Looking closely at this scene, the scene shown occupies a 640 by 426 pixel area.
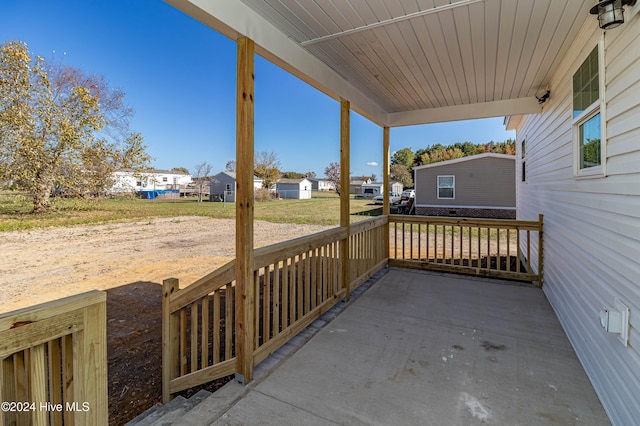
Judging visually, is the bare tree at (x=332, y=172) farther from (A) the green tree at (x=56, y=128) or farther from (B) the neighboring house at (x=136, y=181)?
(B) the neighboring house at (x=136, y=181)

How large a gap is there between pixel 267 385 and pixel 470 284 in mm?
3251

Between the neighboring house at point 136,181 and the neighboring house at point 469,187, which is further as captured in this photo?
the neighboring house at point 469,187

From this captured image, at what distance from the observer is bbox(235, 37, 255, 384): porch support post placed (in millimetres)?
1959

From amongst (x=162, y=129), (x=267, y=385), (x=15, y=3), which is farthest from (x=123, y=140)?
(x=267, y=385)

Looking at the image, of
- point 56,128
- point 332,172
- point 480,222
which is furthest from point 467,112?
point 56,128

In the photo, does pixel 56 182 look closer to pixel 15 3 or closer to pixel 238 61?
pixel 15 3

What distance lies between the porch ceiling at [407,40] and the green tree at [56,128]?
7.11 metres

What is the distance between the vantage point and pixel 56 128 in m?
7.51

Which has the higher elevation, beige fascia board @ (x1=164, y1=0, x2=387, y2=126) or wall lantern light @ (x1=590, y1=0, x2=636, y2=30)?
beige fascia board @ (x1=164, y1=0, x2=387, y2=126)

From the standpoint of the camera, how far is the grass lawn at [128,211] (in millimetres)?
7080

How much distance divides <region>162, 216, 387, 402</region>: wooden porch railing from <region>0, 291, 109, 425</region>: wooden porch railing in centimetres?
76

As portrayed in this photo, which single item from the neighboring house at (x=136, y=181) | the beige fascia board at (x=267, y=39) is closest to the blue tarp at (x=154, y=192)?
the neighboring house at (x=136, y=181)

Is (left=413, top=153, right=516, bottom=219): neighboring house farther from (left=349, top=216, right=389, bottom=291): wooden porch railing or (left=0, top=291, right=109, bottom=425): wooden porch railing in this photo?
(left=0, top=291, right=109, bottom=425): wooden porch railing

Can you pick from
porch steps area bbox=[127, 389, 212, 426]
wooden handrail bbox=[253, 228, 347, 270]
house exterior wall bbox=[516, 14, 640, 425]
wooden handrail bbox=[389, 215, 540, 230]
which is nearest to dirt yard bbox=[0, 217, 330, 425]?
porch steps area bbox=[127, 389, 212, 426]
